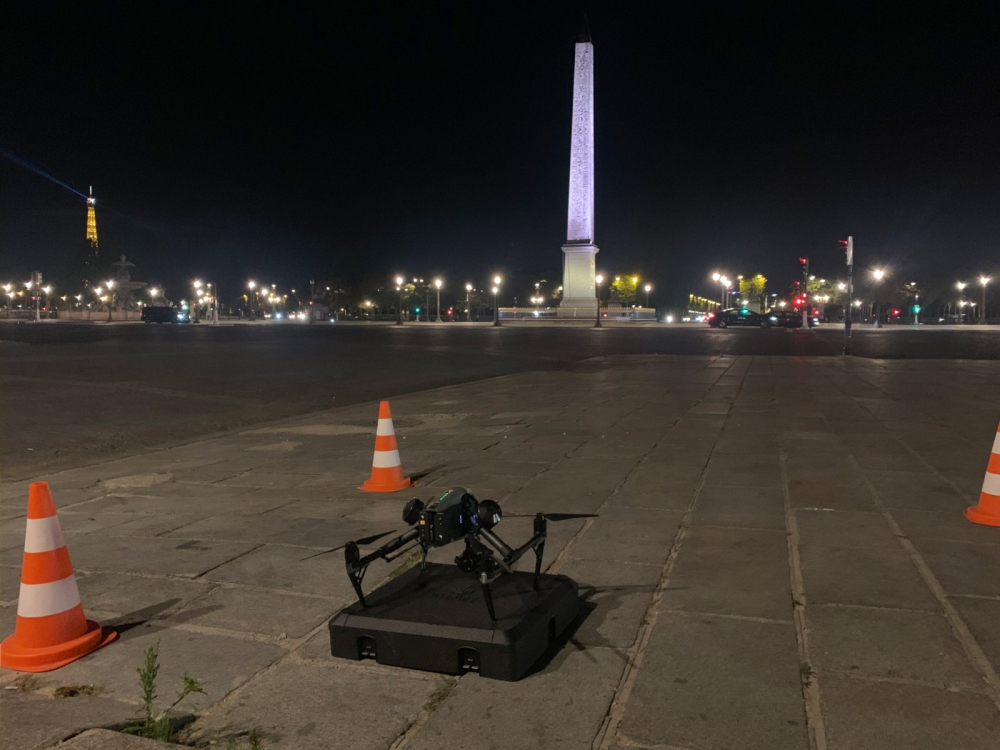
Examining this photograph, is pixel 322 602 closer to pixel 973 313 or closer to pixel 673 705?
pixel 673 705

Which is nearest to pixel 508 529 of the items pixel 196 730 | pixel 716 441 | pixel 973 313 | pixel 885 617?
pixel 885 617

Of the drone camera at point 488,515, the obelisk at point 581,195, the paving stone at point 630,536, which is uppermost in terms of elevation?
the obelisk at point 581,195

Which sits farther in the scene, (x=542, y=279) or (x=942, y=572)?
(x=542, y=279)

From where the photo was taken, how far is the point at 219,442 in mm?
9953

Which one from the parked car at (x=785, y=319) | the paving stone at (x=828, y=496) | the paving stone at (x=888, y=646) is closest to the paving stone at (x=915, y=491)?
the paving stone at (x=828, y=496)

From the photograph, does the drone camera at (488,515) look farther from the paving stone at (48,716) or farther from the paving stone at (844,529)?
the paving stone at (844,529)

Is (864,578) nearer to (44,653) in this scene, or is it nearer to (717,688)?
(717,688)

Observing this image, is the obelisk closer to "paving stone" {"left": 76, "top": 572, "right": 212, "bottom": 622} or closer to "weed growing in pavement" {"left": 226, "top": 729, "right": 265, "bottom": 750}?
"paving stone" {"left": 76, "top": 572, "right": 212, "bottom": 622}

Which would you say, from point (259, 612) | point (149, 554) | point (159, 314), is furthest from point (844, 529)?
point (159, 314)

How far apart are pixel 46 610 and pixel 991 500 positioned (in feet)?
→ 20.7

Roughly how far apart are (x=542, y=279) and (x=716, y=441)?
155 m

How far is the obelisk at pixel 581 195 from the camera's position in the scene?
54906mm

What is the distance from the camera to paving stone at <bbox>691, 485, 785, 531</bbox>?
5.89 metres

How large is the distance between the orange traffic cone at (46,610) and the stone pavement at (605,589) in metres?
0.12
